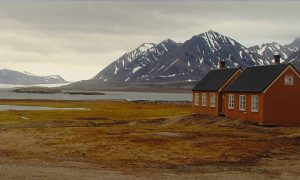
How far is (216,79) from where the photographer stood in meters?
65.9

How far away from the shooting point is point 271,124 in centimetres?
5153

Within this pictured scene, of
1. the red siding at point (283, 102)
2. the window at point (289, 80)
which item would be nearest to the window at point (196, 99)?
the red siding at point (283, 102)

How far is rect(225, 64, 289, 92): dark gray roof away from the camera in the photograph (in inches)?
2046

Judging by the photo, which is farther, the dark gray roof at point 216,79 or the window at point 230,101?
the dark gray roof at point 216,79

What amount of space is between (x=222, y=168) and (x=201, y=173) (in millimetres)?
2251

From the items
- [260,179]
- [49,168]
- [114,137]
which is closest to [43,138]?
[114,137]

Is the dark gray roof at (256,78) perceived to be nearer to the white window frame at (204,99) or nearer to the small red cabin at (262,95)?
the small red cabin at (262,95)

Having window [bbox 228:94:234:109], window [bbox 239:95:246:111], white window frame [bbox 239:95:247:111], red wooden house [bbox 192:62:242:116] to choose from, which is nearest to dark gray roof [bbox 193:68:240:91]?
red wooden house [bbox 192:62:242:116]

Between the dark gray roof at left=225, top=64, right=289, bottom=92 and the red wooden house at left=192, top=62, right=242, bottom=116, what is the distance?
1.91 m

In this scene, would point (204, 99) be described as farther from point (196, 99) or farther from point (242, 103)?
point (242, 103)

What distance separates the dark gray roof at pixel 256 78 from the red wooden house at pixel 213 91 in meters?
1.91

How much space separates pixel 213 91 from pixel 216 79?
337cm

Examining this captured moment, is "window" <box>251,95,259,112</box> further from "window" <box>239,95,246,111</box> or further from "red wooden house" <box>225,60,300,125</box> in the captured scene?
"window" <box>239,95,246,111</box>

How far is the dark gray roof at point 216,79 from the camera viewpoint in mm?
62750
